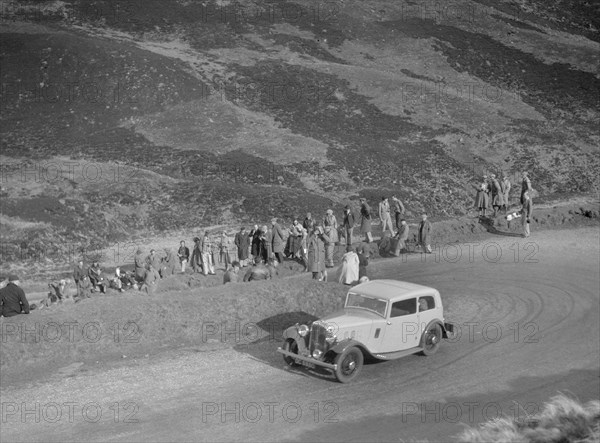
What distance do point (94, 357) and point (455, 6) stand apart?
67.1 meters

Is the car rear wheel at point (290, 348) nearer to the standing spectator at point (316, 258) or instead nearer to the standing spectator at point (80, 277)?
the standing spectator at point (316, 258)

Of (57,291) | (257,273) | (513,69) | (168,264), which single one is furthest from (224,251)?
(513,69)

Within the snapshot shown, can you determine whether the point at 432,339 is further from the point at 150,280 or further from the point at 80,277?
the point at 80,277

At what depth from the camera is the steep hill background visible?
42.2 meters

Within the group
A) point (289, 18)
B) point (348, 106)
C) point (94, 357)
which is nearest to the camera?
point (94, 357)

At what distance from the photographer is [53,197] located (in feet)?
131

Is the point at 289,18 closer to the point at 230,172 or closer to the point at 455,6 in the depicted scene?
the point at 455,6

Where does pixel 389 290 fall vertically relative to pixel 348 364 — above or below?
above

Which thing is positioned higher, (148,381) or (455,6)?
(455,6)

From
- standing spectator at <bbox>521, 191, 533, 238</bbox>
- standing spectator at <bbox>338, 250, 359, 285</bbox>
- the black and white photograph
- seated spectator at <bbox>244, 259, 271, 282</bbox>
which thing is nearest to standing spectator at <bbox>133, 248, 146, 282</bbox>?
the black and white photograph

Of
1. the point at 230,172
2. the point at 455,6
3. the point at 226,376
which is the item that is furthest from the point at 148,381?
the point at 455,6

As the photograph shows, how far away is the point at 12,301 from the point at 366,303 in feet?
33.6

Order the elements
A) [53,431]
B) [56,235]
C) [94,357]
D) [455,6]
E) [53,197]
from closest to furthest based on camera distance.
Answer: [53,431] → [94,357] → [56,235] → [53,197] → [455,6]

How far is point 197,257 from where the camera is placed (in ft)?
100
